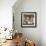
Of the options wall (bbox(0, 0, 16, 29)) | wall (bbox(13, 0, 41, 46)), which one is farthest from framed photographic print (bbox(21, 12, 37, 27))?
wall (bbox(0, 0, 16, 29))

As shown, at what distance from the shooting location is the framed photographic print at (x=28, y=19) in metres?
5.42

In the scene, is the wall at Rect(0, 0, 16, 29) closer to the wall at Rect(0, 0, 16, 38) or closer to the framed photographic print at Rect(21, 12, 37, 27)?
the wall at Rect(0, 0, 16, 38)

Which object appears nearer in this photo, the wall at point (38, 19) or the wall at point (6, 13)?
the wall at point (6, 13)

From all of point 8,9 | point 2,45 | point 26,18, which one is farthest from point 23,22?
point 2,45

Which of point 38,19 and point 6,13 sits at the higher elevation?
point 6,13

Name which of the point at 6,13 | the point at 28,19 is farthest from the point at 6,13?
the point at 28,19

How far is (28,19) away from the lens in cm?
545

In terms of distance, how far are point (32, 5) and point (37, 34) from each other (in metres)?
1.38

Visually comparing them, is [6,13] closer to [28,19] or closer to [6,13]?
[6,13]

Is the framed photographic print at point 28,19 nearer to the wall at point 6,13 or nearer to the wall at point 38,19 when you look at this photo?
the wall at point 38,19

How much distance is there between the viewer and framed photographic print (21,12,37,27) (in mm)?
5422

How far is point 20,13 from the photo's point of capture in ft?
17.8

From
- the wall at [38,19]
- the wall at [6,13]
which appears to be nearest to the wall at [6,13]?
the wall at [6,13]

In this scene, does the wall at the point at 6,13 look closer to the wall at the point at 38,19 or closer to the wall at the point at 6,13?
the wall at the point at 6,13
